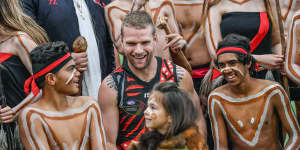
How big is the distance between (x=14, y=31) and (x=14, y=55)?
0.64ft

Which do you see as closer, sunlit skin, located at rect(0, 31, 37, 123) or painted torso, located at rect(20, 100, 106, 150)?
painted torso, located at rect(20, 100, 106, 150)

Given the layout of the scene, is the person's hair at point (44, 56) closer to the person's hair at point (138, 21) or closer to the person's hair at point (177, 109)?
the person's hair at point (138, 21)

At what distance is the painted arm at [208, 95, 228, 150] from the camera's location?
418cm

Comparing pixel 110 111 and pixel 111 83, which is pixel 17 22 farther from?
pixel 110 111

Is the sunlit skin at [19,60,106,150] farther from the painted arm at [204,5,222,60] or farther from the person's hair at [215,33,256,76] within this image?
the painted arm at [204,5,222,60]

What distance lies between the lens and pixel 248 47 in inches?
165

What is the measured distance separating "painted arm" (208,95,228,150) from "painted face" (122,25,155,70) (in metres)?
0.64

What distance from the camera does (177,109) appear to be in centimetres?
338

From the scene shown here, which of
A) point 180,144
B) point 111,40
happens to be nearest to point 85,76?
point 111,40

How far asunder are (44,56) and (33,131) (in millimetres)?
540

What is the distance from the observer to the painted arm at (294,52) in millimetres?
4164

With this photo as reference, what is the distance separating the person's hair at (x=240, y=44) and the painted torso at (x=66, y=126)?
1.13 meters


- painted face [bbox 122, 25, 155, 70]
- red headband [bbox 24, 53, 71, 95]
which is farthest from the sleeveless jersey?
red headband [bbox 24, 53, 71, 95]

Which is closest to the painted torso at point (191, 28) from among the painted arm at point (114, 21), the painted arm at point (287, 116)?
the painted arm at point (114, 21)
